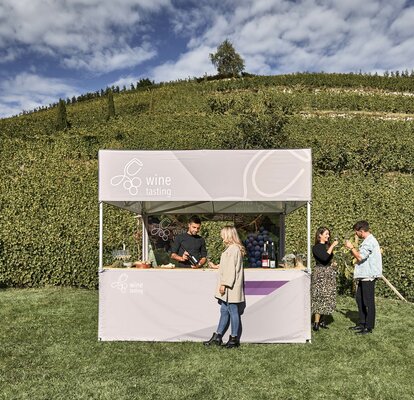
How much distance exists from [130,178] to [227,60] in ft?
155

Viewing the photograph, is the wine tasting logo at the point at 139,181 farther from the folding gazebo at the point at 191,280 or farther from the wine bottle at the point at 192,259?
the wine bottle at the point at 192,259

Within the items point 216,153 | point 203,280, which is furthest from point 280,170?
point 203,280

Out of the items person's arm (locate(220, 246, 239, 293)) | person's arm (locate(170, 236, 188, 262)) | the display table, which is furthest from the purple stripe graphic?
person's arm (locate(170, 236, 188, 262))

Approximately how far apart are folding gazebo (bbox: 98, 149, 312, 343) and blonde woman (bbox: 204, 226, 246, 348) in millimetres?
237

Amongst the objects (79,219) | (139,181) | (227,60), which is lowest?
(79,219)

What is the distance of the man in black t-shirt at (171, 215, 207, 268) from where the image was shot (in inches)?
258

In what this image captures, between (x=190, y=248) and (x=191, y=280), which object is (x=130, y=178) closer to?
(x=190, y=248)

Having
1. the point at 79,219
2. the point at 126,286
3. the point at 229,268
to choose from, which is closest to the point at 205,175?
the point at 229,268

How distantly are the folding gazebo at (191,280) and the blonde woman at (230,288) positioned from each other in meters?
0.24

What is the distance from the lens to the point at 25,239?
422 inches

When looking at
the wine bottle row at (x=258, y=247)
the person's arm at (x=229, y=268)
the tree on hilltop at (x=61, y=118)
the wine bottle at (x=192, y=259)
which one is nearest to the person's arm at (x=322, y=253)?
the wine bottle row at (x=258, y=247)

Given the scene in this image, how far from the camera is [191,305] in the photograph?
6.10 meters

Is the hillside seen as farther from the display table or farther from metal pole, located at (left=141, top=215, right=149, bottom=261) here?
the display table

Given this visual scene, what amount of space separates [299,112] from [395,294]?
21924 mm
